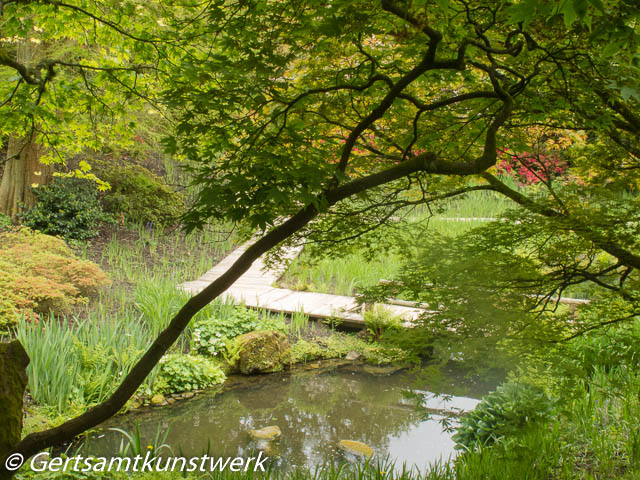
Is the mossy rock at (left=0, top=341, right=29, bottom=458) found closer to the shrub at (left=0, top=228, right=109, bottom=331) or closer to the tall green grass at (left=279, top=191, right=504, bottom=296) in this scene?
the shrub at (left=0, top=228, right=109, bottom=331)

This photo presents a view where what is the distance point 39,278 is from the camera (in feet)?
17.7

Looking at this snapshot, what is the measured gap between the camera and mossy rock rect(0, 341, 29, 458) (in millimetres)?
2158

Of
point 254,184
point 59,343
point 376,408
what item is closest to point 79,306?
point 59,343

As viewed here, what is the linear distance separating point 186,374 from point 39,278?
205cm

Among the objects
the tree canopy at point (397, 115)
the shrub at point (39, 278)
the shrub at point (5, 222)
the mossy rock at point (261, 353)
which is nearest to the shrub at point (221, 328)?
the mossy rock at point (261, 353)

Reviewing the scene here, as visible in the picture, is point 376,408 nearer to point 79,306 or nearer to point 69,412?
point 69,412

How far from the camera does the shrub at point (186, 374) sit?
15.8 feet

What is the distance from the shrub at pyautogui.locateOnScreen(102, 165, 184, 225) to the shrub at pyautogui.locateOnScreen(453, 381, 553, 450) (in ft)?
23.8

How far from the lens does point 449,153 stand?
3051mm

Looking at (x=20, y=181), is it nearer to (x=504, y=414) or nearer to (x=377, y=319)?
(x=377, y=319)

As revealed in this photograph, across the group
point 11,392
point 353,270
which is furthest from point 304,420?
point 353,270

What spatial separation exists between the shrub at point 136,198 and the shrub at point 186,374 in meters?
4.94

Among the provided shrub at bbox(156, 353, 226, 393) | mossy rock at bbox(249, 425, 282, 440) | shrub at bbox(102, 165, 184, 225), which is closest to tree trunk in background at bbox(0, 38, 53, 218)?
shrub at bbox(102, 165, 184, 225)

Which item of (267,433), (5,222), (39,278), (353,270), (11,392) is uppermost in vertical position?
(5,222)
